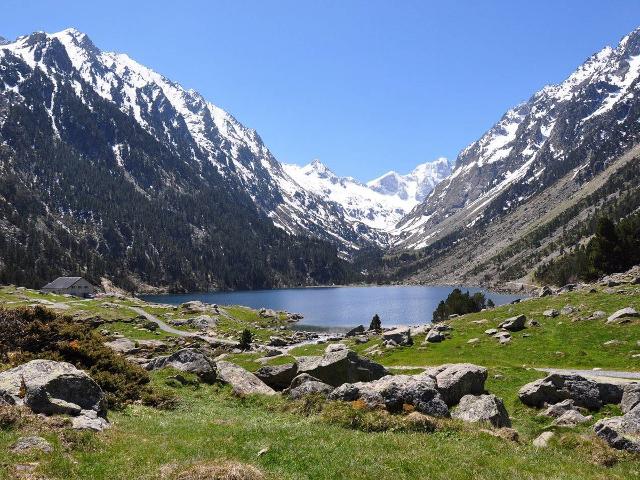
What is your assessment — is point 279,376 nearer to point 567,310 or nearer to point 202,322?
point 567,310

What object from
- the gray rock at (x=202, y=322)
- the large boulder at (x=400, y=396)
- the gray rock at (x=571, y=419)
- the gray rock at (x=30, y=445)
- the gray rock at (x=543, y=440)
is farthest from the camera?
the gray rock at (x=202, y=322)

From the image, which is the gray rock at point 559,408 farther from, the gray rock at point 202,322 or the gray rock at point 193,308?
the gray rock at point 193,308

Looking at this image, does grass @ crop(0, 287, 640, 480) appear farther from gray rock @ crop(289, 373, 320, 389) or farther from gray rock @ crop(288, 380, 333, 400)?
gray rock @ crop(289, 373, 320, 389)

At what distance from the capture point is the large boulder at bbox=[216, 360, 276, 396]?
30.6 m

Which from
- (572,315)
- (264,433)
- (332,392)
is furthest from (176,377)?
(572,315)

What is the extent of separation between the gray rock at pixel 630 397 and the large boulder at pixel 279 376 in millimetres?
19499

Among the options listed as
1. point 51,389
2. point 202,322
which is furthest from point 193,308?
point 51,389

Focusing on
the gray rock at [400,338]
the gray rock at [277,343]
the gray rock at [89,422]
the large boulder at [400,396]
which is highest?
the gray rock at [89,422]

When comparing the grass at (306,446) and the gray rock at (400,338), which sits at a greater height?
the grass at (306,446)

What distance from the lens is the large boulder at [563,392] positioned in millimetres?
26625

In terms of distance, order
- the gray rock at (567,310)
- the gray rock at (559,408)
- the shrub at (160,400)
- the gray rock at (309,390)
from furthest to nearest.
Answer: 1. the gray rock at (567,310)
2. the gray rock at (309,390)
3. the gray rock at (559,408)
4. the shrub at (160,400)

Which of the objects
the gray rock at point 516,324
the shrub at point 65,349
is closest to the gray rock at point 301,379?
the shrub at point 65,349

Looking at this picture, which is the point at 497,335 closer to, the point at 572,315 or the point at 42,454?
the point at 572,315

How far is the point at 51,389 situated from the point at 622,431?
22232mm
